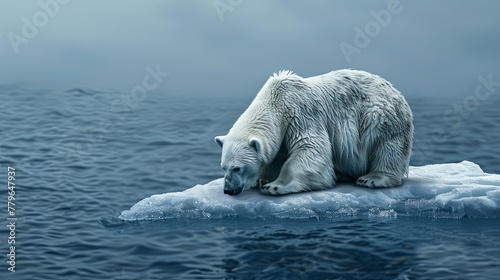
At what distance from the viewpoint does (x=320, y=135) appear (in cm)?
1227

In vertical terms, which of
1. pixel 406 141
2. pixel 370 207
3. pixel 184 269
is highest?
pixel 406 141

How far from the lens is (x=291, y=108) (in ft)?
40.1

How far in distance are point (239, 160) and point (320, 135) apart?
4.32 feet

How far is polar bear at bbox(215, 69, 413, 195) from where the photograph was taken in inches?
472

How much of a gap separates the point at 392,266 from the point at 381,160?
2.83 metres

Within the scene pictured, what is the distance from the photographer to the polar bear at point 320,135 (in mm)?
11992

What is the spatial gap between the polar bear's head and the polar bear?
14 mm

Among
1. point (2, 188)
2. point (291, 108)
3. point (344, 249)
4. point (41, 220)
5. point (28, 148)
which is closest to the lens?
point (344, 249)

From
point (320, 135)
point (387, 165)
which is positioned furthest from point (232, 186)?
point (387, 165)

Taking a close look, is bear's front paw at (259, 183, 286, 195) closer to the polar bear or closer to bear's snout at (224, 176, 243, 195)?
the polar bear

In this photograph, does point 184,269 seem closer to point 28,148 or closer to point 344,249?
point 344,249

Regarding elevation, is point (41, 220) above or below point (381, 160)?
below

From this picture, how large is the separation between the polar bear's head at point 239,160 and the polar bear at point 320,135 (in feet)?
0.05

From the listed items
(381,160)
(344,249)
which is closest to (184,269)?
(344,249)
